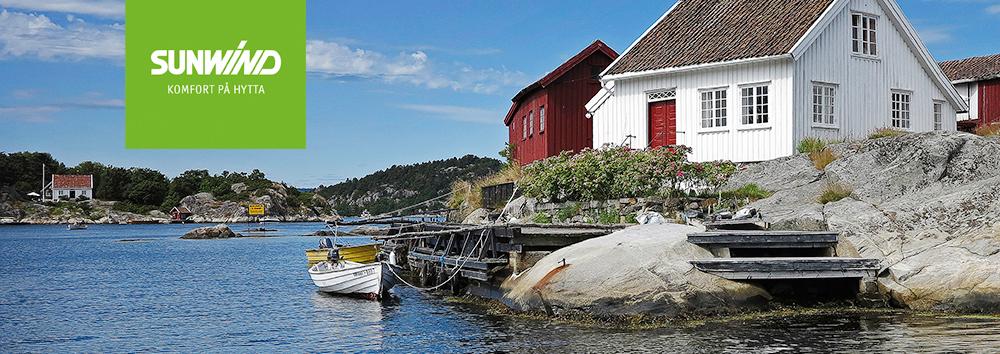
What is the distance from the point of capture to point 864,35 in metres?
30.6

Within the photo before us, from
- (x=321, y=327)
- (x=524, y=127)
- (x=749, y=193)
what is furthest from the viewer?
(x=524, y=127)

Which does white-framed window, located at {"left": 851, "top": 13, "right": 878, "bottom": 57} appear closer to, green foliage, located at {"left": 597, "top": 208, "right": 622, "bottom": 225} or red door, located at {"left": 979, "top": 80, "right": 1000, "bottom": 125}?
green foliage, located at {"left": 597, "top": 208, "right": 622, "bottom": 225}

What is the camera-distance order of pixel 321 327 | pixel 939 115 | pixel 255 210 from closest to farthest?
pixel 321 327
pixel 939 115
pixel 255 210

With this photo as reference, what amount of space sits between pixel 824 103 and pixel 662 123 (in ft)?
16.2

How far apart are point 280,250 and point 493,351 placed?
44.2m

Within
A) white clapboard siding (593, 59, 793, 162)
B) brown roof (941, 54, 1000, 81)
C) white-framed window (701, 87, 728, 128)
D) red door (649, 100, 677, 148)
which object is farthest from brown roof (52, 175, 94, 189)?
white-framed window (701, 87, 728, 128)

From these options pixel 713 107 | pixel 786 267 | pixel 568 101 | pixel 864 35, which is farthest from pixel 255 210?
pixel 786 267

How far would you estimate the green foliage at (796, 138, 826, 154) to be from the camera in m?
27.3

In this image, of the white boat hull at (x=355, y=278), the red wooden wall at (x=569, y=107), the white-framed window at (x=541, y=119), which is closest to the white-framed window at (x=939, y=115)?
the red wooden wall at (x=569, y=107)

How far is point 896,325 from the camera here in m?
16.3

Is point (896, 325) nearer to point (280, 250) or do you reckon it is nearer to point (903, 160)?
point (903, 160)

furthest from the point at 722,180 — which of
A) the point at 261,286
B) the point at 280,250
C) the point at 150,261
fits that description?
the point at 280,250

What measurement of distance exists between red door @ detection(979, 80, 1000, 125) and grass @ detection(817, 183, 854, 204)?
28675 millimetres

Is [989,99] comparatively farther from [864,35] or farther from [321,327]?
[321,327]
